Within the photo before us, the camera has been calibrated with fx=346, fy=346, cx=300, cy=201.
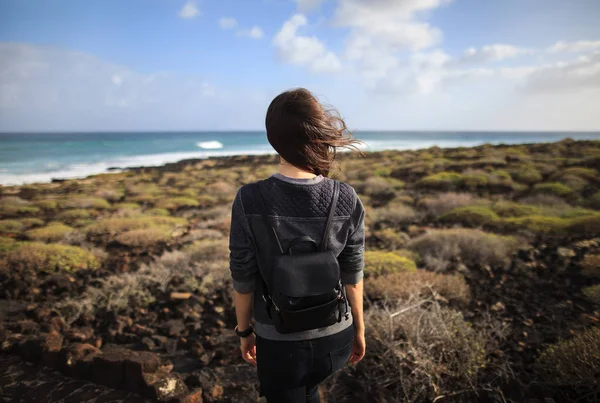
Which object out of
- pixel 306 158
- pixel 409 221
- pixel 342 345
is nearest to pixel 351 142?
pixel 306 158

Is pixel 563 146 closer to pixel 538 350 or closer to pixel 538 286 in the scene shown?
pixel 538 286

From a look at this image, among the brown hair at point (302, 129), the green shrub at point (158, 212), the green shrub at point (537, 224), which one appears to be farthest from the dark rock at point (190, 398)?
the green shrub at point (158, 212)

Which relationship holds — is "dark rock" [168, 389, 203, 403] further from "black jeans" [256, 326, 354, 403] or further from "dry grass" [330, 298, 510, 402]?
"black jeans" [256, 326, 354, 403]

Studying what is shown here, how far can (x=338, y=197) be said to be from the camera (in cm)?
159

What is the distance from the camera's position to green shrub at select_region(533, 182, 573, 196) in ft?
38.4

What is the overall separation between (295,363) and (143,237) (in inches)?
302

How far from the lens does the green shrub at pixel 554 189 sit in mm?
11711

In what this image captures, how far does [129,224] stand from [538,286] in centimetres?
938

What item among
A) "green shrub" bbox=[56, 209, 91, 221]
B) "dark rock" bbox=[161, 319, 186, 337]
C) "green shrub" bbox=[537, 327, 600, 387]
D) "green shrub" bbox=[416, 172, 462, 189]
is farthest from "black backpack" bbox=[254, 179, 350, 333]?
"green shrub" bbox=[416, 172, 462, 189]

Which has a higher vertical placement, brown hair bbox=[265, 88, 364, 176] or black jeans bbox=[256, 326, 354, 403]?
brown hair bbox=[265, 88, 364, 176]

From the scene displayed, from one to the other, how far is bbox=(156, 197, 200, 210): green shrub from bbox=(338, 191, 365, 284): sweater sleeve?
39.6ft

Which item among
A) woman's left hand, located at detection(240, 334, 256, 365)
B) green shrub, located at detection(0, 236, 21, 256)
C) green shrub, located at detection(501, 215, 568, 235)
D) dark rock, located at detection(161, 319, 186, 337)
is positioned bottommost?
dark rock, located at detection(161, 319, 186, 337)

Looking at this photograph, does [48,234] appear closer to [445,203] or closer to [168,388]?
[168,388]

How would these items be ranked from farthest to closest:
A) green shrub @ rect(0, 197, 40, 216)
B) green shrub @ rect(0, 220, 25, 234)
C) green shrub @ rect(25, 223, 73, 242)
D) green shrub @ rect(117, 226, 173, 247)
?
green shrub @ rect(0, 197, 40, 216)
green shrub @ rect(0, 220, 25, 234)
green shrub @ rect(25, 223, 73, 242)
green shrub @ rect(117, 226, 173, 247)
